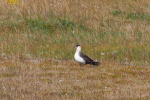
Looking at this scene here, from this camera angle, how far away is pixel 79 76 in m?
7.78

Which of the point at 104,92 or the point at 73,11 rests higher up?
the point at 73,11

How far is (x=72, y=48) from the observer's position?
34.8 ft

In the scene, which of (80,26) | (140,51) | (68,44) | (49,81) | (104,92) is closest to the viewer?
(104,92)

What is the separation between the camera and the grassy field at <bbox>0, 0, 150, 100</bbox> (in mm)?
6586

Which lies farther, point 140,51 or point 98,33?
point 98,33

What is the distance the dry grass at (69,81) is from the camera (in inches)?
241

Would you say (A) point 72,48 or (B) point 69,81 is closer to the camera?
(B) point 69,81

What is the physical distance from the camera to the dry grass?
20.1 feet

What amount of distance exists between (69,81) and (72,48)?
3491mm

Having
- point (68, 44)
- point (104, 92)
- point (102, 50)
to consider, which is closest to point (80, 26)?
point (68, 44)

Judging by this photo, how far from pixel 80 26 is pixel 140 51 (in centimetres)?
357

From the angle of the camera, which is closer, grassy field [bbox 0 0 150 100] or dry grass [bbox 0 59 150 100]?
dry grass [bbox 0 59 150 100]

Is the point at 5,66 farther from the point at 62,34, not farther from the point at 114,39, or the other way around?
the point at 114,39

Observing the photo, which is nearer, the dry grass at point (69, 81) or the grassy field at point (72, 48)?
the dry grass at point (69, 81)
